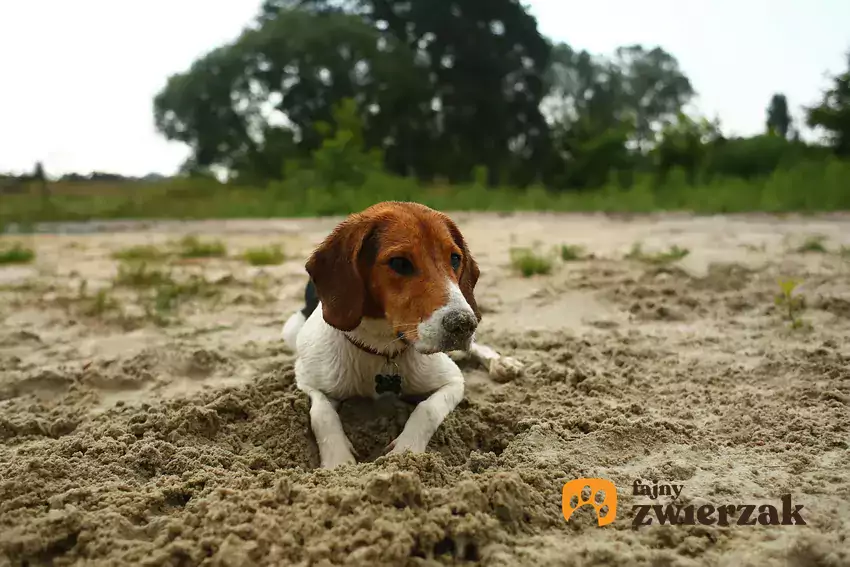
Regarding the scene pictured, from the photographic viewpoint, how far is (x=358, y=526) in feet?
5.47

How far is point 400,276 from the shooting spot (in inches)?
94.2

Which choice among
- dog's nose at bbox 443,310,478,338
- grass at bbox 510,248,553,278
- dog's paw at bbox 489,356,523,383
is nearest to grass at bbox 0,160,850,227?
grass at bbox 510,248,553,278

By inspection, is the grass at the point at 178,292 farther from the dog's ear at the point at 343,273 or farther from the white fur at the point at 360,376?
the dog's ear at the point at 343,273

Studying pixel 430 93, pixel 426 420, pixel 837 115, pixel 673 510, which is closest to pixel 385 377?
pixel 426 420

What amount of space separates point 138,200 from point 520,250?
37.6ft

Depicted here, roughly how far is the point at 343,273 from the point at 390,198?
9.80 m

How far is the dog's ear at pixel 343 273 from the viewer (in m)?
2.50

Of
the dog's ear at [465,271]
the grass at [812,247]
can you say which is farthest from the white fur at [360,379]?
the grass at [812,247]

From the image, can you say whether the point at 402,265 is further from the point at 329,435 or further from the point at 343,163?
the point at 343,163

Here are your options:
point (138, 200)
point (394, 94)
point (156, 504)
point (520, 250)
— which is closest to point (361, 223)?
point (156, 504)

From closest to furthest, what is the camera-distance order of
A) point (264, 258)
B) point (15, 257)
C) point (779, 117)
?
point (264, 258), point (15, 257), point (779, 117)

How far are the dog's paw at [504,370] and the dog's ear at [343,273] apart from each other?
0.98 meters

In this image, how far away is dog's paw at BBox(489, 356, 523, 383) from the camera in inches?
126

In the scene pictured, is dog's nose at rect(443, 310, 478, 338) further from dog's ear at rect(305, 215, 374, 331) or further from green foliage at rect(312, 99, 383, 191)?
green foliage at rect(312, 99, 383, 191)
